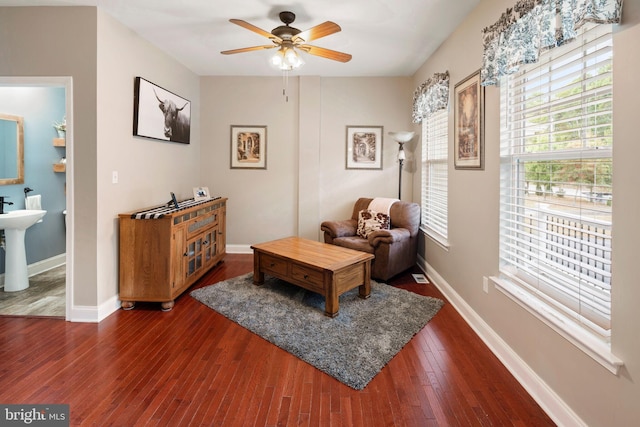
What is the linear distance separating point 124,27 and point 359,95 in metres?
2.99

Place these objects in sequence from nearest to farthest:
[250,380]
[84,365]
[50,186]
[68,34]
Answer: [250,380]
[84,365]
[68,34]
[50,186]

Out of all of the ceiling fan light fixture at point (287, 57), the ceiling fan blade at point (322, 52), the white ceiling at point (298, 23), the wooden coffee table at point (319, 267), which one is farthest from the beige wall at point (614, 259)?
the ceiling fan light fixture at point (287, 57)

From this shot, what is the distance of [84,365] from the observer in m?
2.19

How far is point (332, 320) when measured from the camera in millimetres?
2816

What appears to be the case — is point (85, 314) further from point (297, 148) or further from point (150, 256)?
point (297, 148)

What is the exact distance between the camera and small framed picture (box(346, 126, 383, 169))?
4.92 metres

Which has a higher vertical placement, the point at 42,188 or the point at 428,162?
the point at 428,162

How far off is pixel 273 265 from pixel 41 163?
10.4 feet

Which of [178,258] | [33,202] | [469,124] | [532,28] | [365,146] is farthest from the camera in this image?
[365,146]

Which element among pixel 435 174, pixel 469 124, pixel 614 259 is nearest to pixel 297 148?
pixel 435 174

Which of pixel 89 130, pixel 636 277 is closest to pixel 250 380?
pixel 636 277

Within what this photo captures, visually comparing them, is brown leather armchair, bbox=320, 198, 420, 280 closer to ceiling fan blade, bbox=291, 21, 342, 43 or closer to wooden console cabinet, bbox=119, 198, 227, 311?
wooden console cabinet, bbox=119, 198, 227, 311

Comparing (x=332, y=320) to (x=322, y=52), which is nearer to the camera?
(x=332, y=320)

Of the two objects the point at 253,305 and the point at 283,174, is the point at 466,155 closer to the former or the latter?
the point at 253,305
